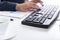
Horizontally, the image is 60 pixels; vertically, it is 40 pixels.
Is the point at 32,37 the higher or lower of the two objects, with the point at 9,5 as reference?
lower

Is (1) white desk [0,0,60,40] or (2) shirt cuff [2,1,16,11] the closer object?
(1) white desk [0,0,60,40]

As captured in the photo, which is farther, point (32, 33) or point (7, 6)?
point (7, 6)

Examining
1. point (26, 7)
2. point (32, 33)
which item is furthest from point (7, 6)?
point (32, 33)

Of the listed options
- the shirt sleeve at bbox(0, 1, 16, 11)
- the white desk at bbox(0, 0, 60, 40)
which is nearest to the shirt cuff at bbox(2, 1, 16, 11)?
the shirt sleeve at bbox(0, 1, 16, 11)

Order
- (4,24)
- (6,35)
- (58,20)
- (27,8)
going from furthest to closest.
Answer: (27,8)
(58,20)
(4,24)
(6,35)

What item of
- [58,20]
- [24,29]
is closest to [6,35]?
[24,29]

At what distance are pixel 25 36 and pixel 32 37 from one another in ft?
0.11

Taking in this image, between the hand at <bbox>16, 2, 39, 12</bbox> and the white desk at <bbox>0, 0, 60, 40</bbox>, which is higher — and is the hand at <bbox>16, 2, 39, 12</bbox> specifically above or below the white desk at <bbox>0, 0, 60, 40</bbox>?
above

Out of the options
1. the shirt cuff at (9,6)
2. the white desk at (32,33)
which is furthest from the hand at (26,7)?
the white desk at (32,33)

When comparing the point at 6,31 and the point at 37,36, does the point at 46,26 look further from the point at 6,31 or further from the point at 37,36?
the point at 6,31

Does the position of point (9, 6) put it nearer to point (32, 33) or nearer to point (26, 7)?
point (26, 7)

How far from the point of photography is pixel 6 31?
0.63m

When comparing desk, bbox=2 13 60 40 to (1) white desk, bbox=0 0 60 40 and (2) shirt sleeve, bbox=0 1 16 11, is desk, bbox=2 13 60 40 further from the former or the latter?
(2) shirt sleeve, bbox=0 1 16 11

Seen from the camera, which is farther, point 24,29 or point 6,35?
point 24,29
